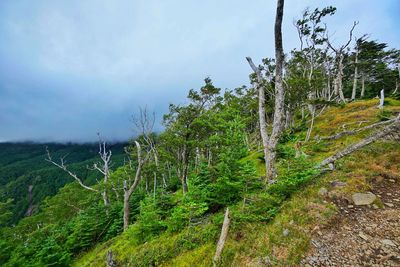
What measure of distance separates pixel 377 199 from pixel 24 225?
136ft

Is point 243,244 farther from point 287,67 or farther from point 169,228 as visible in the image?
point 287,67

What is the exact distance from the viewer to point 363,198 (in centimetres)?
708

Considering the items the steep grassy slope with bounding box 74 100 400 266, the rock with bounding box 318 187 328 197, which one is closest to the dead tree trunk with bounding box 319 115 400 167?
the steep grassy slope with bounding box 74 100 400 266

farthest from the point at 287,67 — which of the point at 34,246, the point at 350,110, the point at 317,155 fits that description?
the point at 34,246

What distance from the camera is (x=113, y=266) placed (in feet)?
33.0

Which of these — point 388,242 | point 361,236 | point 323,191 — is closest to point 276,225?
point 361,236

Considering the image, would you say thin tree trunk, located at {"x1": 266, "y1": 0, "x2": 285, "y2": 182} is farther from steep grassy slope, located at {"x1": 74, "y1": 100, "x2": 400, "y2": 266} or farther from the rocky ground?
the rocky ground

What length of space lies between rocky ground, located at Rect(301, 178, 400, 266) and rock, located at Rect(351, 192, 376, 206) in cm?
4

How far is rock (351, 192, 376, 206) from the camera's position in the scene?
6.97m

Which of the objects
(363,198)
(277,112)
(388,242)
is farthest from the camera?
(277,112)

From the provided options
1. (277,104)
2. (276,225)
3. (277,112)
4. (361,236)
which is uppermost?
(277,104)

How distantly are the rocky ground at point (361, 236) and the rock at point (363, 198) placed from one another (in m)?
0.04

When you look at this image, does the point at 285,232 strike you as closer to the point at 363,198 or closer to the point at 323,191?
the point at 323,191

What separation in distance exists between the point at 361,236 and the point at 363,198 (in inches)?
71.8
